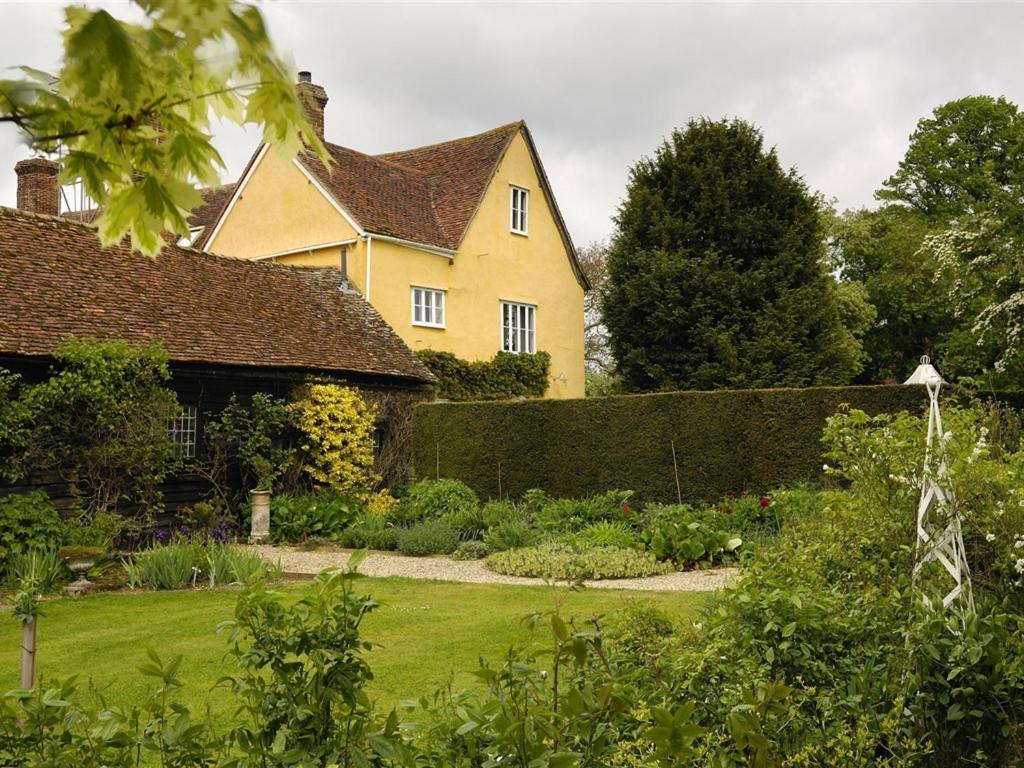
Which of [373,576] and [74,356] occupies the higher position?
[74,356]

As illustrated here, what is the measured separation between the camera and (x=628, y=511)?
14.8m

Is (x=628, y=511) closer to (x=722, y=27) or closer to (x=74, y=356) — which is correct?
(x=722, y=27)

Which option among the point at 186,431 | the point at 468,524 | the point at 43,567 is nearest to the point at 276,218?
the point at 186,431

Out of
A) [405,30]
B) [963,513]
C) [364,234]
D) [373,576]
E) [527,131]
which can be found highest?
[527,131]

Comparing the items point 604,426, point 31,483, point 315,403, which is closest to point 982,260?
point 604,426

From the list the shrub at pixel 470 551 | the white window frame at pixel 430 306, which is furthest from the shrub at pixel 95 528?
the white window frame at pixel 430 306

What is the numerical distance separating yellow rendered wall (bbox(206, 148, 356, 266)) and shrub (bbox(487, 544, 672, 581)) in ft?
39.6

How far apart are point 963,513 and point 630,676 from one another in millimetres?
2327

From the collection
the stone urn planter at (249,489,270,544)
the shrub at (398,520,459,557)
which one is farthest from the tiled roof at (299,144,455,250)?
the shrub at (398,520,459,557)

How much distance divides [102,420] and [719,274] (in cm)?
1630

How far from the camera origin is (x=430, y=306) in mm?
23703

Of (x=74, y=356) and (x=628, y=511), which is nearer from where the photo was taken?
(x=74, y=356)

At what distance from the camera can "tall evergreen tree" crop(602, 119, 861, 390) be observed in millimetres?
24062

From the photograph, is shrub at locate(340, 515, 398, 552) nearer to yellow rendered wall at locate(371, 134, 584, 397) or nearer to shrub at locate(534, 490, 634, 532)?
shrub at locate(534, 490, 634, 532)
